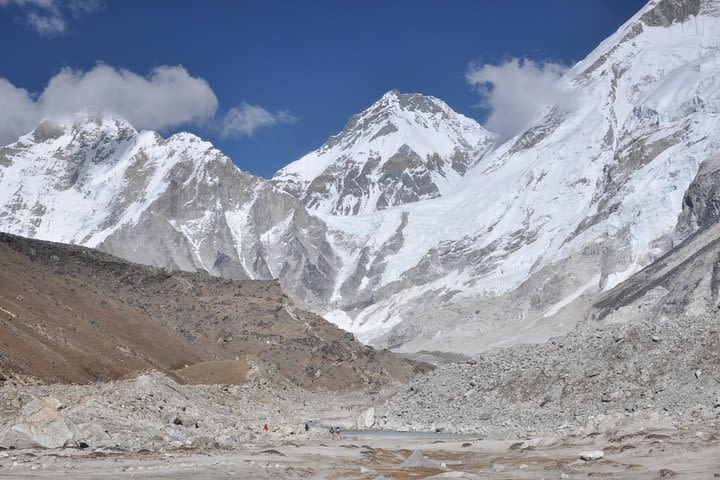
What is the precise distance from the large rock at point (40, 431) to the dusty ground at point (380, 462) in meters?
1.48

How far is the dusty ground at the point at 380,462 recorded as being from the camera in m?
31.5

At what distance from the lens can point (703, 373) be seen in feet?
173

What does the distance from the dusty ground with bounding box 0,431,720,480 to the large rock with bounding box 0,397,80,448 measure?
1482mm

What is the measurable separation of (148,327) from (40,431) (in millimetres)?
77793

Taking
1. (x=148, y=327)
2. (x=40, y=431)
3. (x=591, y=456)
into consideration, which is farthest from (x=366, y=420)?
(x=148, y=327)

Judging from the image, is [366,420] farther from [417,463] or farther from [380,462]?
[417,463]

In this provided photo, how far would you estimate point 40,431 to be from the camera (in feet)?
118

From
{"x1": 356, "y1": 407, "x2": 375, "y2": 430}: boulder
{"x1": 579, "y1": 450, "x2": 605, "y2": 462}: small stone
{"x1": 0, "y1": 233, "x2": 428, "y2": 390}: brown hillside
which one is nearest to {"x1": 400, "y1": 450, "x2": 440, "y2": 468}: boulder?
{"x1": 579, "y1": 450, "x2": 605, "y2": 462}: small stone

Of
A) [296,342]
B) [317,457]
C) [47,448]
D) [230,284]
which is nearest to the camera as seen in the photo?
[47,448]

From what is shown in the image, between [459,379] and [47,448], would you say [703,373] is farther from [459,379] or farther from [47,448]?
[47,448]


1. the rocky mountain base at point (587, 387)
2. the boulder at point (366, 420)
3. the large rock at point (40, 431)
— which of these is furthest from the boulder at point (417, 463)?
the boulder at point (366, 420)

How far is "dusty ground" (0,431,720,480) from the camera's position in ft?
103

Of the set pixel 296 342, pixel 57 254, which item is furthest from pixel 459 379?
pixel 57 254

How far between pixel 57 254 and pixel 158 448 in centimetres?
11478
